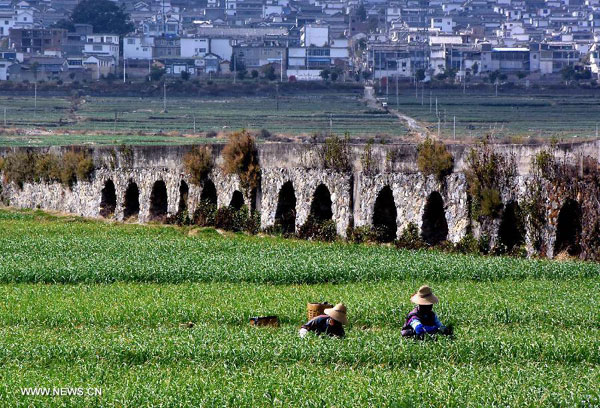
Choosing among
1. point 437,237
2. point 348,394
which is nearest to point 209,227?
point 437,237

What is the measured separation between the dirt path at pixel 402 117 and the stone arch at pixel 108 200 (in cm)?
2303

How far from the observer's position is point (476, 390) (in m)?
13.5

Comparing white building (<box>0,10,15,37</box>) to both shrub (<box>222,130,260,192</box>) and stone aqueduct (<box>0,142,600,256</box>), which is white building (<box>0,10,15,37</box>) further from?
shrub (<box>222,130,260,192</box>)

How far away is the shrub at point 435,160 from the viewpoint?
30.7 meters

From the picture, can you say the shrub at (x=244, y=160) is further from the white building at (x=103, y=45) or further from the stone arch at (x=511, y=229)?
the white building at (x=103, y=45)

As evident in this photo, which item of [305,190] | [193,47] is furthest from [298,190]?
[193,47]

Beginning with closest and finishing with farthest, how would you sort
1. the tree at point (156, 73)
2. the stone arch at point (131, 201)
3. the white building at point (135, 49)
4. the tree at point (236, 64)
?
the stone arch at point (131, 201) < the tree at point (156, 73) < the tree at point (236, 64) < the white building at point (135, 49)

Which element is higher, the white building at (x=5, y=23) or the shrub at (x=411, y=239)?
the white building at (x=5, y=23)

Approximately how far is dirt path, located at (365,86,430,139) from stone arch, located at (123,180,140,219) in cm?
2320

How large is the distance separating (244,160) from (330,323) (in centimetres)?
2059

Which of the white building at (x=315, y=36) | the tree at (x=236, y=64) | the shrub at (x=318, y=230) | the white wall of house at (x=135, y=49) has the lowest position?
the shrub at (x=318, y=230)

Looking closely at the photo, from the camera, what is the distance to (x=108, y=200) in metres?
45.0

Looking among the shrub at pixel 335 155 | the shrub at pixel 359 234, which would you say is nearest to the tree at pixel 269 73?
the shrub at pixel 335 155

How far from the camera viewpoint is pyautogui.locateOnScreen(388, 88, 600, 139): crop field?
73.8m
